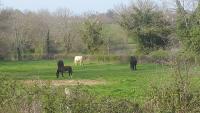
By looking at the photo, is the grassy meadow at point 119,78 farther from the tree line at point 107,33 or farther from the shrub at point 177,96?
the tree line at point 107,33

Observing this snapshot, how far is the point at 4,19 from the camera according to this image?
226 feet

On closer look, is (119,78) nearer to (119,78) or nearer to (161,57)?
(119,78)

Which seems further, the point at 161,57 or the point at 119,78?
the point at 119,78

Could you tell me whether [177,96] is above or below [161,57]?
below

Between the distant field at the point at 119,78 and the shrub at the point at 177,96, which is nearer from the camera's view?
the shrub at the point at 177,96

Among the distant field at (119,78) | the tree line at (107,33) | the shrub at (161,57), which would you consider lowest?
the distant field at (119,78)

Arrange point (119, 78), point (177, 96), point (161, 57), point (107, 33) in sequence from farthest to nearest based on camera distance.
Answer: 1. point (107, 33)
2. point (119, 78)
3. point (161, 57)
4. point (177, 96)

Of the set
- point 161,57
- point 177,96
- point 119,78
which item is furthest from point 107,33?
point 177,96

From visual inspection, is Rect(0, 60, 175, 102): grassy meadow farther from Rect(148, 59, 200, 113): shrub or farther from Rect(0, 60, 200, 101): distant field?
Rect(148, 59, 200, 113): shrub

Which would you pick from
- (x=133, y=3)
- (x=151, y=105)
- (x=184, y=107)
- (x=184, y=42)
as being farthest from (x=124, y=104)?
(x=133, y=3)

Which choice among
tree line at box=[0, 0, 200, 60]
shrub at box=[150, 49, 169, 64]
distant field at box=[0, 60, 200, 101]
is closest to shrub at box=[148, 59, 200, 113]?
distant field at box=[0, 60, 200, 101]

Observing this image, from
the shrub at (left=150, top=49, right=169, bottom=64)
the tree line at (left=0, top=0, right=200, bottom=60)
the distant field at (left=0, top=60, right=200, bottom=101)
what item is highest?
the tree line at (left=0, top=0, right=200, bottom=60)

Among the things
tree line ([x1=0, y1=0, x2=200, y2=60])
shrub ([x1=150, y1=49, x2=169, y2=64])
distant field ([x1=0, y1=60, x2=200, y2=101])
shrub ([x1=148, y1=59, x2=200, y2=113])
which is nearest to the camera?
shrub ([x1=148, y1=59, x2=200, y2=113])

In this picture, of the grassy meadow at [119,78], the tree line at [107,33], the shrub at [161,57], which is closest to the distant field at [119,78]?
the grassy meadow at [119,78]
